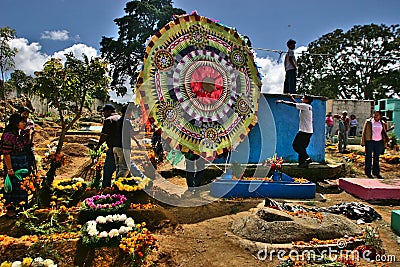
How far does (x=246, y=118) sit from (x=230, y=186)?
1274 millimetres

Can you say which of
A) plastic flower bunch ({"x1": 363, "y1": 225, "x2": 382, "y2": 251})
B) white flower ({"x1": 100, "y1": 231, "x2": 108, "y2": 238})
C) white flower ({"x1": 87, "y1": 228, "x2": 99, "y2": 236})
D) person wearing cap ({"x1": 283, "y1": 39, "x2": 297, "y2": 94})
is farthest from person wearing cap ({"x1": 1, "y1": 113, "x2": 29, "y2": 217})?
person wearing cap ({"x1": 283, "y1": 39, "x2": 297, "y2": 94})

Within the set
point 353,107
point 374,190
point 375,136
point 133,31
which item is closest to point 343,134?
point 375,136

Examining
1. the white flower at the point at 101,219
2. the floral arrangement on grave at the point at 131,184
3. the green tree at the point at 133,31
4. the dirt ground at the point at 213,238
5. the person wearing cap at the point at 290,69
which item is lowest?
the dirt ground at the point at 213,238

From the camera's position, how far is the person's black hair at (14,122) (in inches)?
189

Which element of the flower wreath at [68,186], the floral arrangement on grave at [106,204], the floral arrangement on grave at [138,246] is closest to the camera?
the floral arrangement on grave at [138,246]

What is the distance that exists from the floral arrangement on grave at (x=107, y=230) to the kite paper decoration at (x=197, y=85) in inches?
58.8

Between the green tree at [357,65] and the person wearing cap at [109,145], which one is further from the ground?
the green tree at [357,65]

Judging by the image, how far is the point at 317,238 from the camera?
4207 mm

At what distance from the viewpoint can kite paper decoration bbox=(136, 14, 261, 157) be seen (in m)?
5.14

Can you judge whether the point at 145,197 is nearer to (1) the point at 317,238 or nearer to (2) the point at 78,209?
(2) the point at 78,209

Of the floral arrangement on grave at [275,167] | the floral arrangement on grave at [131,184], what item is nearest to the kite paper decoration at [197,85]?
the floral arrangement on grave at [131,184]

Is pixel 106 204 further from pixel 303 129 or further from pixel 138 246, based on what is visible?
pixel 303 129

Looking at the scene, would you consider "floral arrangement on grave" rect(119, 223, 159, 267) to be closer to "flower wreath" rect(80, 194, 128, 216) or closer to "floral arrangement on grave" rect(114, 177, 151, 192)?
"flower wreath" rect(80, 194, 128, 216)

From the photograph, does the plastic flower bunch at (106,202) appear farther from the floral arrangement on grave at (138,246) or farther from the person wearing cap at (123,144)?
the person wearing cap at (123,144)
